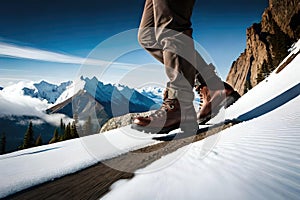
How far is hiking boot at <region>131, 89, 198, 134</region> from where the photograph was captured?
1.42m

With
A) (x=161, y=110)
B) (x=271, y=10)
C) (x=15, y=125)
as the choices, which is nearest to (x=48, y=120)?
(x=15, y=125)

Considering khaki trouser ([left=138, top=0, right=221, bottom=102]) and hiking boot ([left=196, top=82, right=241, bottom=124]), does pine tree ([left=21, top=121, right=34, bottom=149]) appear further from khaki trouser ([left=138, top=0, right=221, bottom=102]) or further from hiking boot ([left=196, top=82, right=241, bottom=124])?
khaki trouser ([left=138, top=0, right=221, bottom=102])

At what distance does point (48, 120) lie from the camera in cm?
17338

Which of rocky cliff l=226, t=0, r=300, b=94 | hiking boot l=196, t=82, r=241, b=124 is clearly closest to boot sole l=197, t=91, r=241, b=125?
hiking boot l=196, t=82, r=241, b=124

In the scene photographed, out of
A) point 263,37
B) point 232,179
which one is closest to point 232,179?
point 232,179

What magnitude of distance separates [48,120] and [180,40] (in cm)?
19098

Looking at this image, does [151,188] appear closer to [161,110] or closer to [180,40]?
[161,110]

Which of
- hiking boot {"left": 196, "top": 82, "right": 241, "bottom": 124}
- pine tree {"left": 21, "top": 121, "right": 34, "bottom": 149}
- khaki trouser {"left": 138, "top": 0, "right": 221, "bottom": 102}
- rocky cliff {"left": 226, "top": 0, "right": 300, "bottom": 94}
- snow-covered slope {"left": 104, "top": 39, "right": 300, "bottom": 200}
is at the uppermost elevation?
rocky cliff {"left": 226, "top": 0, "right": 300, "bottom": 94}

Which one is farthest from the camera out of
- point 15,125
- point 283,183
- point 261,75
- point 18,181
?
point 15,125

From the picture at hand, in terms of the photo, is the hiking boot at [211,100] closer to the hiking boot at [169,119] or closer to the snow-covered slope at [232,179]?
the hiking boot at [169,119]

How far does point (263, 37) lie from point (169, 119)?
198ft

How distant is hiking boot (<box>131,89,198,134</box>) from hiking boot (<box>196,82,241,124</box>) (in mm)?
278

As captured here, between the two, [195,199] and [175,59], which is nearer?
[195,199]

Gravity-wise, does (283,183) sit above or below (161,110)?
below
